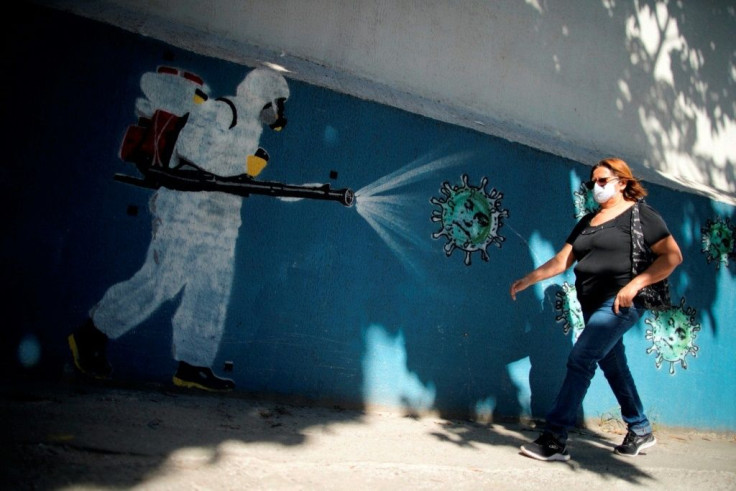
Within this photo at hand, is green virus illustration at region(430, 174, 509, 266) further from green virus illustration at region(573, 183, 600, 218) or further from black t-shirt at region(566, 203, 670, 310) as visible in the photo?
black t-shirt at region(566, 203, 670, 310)

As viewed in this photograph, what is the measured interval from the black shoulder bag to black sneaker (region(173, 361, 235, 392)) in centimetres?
246

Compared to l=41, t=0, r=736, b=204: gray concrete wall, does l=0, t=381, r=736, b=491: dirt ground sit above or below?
below

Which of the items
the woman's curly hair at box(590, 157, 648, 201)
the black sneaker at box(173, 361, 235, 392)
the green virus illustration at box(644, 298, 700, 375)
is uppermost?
the woman's curly hair at box(590, 157, 648, 201)

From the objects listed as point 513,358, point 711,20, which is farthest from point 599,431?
point 711,20

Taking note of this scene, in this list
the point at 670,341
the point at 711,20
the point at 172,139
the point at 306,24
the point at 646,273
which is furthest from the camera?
the point at 711,20

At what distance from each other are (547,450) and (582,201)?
213 centimetres

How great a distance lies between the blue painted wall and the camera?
2764 mm

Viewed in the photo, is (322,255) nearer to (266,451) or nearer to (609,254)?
(266,451)

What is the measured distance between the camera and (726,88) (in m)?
5.18

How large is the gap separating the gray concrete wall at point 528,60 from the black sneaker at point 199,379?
77.0 inches

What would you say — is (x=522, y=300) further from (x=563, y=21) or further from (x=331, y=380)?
(x=563, y=21)

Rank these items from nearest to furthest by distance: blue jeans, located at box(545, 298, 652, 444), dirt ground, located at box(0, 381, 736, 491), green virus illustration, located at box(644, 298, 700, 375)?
dirt ground, located at box(0, 381, 736, 491), blue jeans, located at box(545, 298, 652, 444), green virus illustration, located at box(644, 298, 700, 375)

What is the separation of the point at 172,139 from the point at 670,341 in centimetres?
427

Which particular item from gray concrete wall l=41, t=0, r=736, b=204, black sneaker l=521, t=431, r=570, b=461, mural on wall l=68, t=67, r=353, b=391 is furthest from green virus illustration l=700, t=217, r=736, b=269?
mural on wall l=68, t=67, r=353, b=391
